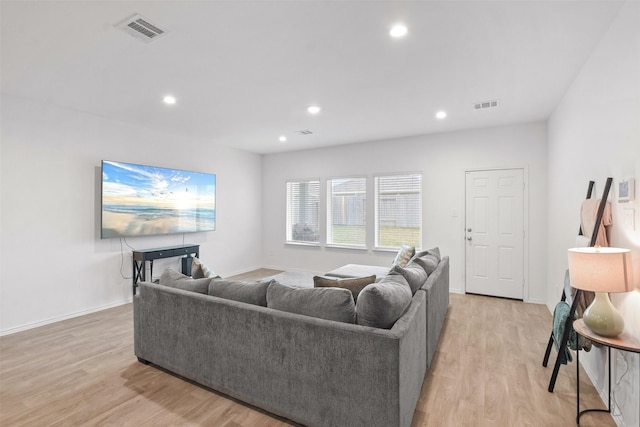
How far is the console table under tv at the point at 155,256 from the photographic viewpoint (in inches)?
176

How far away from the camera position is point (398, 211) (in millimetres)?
5621

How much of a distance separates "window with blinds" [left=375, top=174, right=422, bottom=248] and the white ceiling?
4.62 feet

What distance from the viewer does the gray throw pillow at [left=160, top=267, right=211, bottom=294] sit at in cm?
253

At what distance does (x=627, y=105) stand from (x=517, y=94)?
1675mm

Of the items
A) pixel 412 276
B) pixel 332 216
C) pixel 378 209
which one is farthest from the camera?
pixel 332 216

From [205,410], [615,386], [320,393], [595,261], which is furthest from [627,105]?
[205,410]

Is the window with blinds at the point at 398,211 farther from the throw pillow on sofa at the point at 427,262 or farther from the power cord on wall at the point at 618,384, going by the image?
the power cord on wall at the point at 618,384

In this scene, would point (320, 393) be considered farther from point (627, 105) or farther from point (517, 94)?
point (517, 94)

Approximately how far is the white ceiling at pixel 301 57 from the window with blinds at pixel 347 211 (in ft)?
6.27

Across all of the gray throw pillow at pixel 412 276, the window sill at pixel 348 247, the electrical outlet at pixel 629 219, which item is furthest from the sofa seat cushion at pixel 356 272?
the electrical outlet at pixel 629 219

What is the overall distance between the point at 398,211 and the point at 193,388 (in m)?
4.23

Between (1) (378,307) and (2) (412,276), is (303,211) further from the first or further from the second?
(1) (378,307)

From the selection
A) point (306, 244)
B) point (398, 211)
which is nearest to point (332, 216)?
point (306, 244)

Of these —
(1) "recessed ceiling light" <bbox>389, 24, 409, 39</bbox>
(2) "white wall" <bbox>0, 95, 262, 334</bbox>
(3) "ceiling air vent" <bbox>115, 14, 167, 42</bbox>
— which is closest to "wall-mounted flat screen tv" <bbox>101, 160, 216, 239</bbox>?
(2) "white wall" <bbox>0, 95, 262, 334</bbox>
